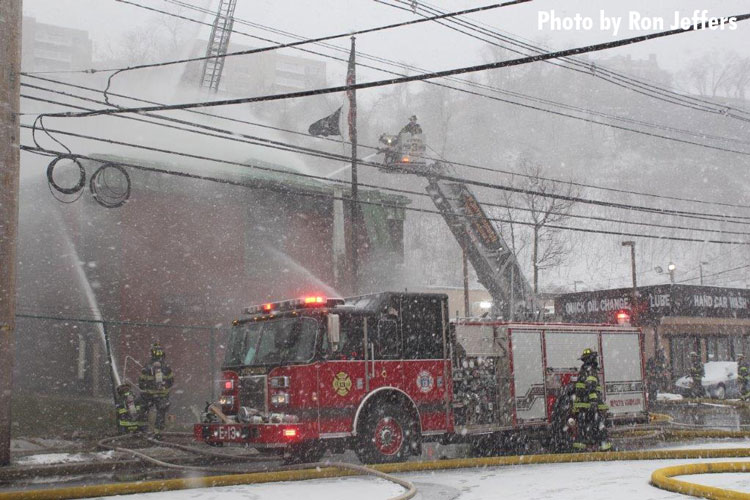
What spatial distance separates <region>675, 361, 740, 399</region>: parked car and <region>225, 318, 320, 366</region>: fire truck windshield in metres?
18.3

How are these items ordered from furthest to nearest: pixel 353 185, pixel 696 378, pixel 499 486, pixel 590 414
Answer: pixel 696 378, pixel 353 185, pixel 590 414, pixel 499 486

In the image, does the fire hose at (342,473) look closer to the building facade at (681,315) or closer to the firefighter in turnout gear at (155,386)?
the firefighter in turnout gear at (155,386)

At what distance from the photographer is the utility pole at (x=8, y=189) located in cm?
894

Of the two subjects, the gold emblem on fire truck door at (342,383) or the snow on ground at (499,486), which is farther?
the gold emblem on fire truck door at (342,383)

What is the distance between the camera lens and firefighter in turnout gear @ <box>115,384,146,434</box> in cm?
1212

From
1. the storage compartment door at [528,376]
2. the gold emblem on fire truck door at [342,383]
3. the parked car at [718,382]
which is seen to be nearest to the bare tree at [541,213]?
the storage compartment door at [528,376]

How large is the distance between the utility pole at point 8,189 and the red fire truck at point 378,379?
2315mm

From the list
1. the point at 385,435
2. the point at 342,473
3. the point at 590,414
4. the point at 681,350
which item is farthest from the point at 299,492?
the point at 681,350

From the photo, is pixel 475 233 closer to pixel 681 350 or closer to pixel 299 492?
pixel 299 492

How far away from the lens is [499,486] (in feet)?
24.9

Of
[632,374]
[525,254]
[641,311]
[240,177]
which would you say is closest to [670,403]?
[641,311]

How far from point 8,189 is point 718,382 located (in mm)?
22225

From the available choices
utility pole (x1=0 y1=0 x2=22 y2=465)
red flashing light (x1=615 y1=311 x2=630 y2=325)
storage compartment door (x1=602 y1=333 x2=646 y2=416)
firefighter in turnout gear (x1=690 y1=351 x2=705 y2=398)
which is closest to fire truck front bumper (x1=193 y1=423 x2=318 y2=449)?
utility pole (x1=0 y1=0 x2=22 y2=465)

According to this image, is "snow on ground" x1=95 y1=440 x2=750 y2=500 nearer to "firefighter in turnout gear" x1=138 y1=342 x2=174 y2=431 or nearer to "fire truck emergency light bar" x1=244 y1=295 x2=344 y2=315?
"fire truck emergency light bar" x1=244 y1=295 x2=344 y2=315
